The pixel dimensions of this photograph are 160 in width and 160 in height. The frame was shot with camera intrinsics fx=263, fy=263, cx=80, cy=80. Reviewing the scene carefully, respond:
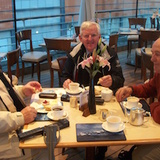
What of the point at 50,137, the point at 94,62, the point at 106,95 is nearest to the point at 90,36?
the point at 106,95

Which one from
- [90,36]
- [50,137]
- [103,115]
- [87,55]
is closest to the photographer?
[50,137]

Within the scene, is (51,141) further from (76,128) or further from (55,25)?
(55,25)

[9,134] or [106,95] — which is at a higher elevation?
[106,95]

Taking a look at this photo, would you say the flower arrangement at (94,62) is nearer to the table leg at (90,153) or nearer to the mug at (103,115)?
the mug at (103,115)

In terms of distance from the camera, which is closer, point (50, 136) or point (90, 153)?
point (50, 136)

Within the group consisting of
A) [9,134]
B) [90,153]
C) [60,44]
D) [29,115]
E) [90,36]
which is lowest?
[90,153]

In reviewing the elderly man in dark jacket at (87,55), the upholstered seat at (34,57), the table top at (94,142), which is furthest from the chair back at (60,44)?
the table top at (94,142)

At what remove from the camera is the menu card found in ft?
5.16

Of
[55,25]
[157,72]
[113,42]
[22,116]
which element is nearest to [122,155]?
[157,72]

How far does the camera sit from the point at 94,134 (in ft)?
5.32

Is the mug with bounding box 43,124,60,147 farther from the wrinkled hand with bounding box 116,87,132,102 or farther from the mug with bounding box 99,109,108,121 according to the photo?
the wrinkled hand with bounding box 116,87,132,102

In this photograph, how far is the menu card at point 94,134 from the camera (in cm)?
157

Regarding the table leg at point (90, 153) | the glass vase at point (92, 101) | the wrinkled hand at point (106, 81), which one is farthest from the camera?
the wrinkled hand at point (106, 81)

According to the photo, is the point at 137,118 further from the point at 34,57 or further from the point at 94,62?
the point at 34,57
